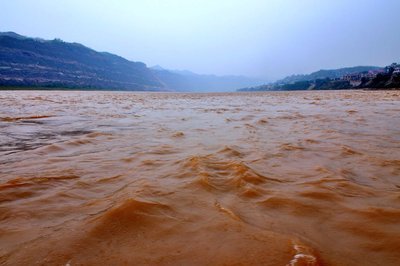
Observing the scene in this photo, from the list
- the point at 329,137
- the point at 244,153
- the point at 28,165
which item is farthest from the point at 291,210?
the point at 329,137

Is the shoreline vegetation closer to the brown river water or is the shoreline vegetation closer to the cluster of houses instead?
the cluster of houses

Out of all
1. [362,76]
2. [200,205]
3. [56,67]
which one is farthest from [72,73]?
[200,205]

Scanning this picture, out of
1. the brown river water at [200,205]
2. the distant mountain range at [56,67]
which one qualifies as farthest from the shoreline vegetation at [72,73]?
the brown river water at [200,205]

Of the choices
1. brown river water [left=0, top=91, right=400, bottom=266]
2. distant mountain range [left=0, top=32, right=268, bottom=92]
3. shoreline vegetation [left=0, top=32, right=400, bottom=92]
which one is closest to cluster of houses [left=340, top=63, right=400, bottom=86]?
shoreline vegetation [left=0, top=32, right=400, bottom=92]

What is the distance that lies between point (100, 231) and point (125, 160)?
2035 mm

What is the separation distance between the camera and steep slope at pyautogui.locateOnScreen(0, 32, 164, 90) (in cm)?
8749

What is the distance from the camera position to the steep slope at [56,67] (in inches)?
3445

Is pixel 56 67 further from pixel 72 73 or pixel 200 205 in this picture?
pixel 200 205

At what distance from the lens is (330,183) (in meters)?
2.78

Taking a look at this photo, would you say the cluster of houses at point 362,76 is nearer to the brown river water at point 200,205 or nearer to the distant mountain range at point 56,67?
the brown river water at point 200,205

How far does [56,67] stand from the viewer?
4345 inches

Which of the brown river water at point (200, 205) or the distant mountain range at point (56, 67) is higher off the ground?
the distant mountain range at point (56, 67)

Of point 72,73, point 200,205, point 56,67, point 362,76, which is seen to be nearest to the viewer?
point 200,205

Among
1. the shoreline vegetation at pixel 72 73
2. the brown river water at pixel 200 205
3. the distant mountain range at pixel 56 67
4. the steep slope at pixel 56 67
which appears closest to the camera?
the brown river water at pixel 200 205
